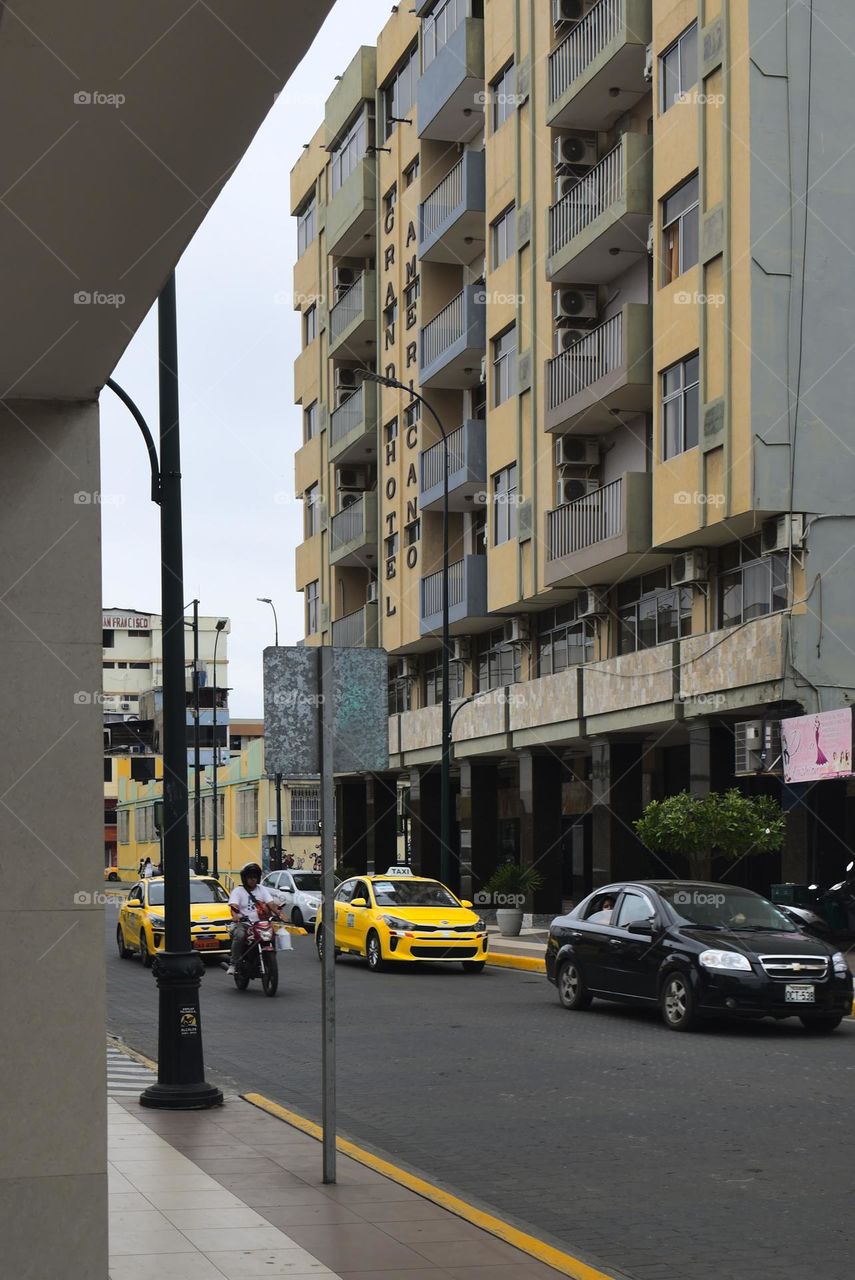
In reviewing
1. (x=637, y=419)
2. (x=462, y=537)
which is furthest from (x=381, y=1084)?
(x=462, y=537)

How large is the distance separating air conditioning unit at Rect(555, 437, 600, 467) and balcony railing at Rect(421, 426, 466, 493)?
594 cm

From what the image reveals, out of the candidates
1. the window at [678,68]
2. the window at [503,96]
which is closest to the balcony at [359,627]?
the window at [503,96]

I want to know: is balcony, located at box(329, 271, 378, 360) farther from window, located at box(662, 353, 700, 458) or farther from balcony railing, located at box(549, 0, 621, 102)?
window, located at box(662, 353, 700, 458)

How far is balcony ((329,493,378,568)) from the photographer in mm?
52312

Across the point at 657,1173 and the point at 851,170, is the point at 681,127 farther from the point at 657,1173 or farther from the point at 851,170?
the point at 657,1173

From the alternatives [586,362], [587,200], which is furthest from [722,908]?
[587,200]

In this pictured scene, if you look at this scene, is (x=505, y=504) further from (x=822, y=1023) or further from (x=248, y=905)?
(x=822, y=1023)

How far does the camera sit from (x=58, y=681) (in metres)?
7.29

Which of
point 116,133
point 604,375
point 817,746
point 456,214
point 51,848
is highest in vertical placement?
point 456,214

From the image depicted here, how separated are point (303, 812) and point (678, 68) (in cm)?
4814

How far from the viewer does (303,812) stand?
7494 cm

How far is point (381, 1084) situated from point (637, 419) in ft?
76.3

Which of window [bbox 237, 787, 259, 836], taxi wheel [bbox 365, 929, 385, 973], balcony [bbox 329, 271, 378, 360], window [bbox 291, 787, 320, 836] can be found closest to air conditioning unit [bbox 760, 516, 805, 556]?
taxi wheel [bbox 365, 929, 385, 973]

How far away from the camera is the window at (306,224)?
194ft
